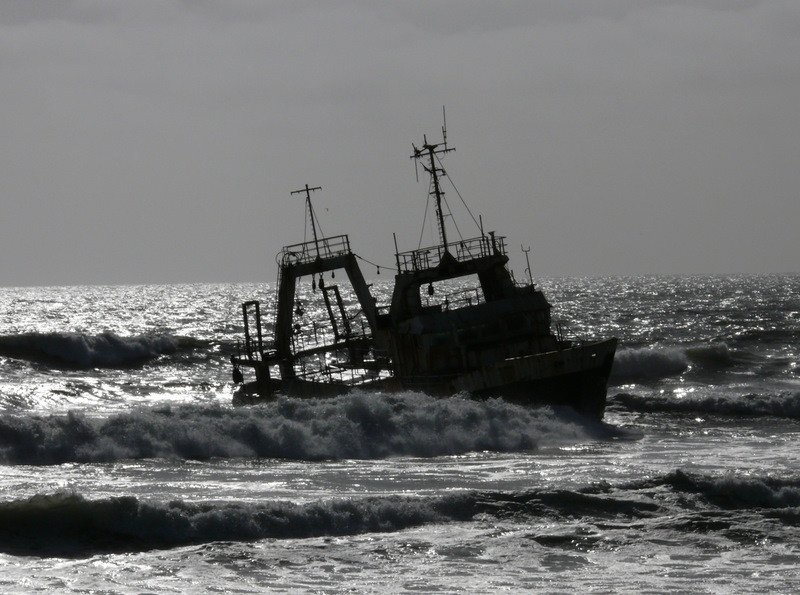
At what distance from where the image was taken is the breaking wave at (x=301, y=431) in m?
25.5

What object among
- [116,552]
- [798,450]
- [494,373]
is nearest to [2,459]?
[116,552]

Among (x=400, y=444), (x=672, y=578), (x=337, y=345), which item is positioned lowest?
(x=672, y=578)

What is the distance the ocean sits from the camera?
16.7 m

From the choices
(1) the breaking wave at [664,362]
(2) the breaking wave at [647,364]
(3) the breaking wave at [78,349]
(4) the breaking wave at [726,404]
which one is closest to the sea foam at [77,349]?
(3) the breaking wave at [78,349]

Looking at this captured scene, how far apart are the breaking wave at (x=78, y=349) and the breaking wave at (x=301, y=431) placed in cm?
3147

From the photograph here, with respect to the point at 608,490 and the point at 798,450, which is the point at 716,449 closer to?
the point at 798,450

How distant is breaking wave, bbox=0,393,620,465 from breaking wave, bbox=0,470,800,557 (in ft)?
20.5

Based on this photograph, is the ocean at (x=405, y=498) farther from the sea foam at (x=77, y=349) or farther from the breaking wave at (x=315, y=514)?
the sea foam at (x=77, y=349)

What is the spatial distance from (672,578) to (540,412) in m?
13.8

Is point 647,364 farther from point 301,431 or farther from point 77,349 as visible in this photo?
point 77,349

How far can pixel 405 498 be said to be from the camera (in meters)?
20.4

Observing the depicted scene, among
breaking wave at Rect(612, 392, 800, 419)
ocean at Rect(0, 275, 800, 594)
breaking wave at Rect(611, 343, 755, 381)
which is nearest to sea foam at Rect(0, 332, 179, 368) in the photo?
ocean at Rect(0, 275, 800, 594)

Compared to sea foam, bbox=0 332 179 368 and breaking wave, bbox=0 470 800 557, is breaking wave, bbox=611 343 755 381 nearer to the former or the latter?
sea foam, bbox=0 332 179 368

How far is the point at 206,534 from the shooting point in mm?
18641
